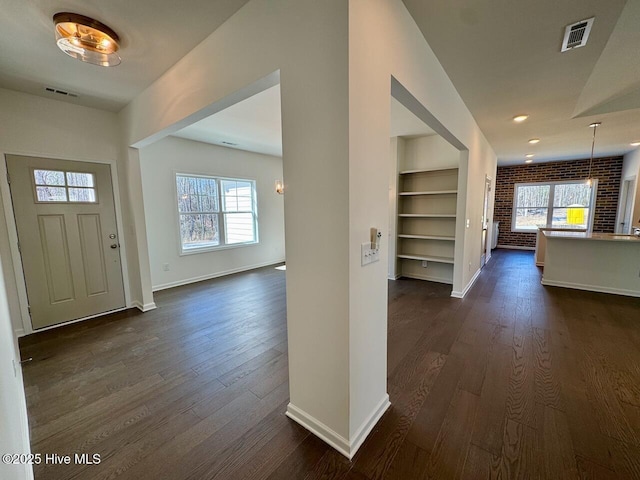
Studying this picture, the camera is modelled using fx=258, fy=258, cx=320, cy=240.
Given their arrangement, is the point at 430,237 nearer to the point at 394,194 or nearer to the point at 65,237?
the point at 394,194

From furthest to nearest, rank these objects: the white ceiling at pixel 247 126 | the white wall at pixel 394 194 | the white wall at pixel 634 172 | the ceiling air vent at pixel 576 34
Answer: the white wall at pixel 634 172, the white wall at pixel 394 194, the white ceiling at pixel 247 126, the ceiling air vent at pixel 576 34

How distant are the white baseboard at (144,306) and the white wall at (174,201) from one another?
725mm

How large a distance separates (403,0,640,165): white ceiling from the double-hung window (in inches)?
173

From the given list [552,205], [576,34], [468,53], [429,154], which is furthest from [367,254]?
[552,205]

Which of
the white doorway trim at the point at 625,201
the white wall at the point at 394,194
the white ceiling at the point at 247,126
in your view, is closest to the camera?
the white ceiling at the point at 247,126

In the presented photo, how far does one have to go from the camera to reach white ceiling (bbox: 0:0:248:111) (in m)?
1.64

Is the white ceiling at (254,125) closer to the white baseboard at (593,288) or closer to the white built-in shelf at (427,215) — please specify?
the white built-in shelf at (427,215)

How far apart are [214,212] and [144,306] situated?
2289mm

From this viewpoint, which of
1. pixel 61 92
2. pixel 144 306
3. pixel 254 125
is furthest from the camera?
pixel 254 125

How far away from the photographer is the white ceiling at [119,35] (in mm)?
1643

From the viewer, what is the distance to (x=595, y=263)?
416 centimetres

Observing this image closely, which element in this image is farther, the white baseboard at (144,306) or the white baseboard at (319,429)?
the white baseboard at (144,306)

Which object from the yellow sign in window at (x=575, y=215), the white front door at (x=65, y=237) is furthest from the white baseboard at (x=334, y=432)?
the yellow sign in window at (x=575, y=215)

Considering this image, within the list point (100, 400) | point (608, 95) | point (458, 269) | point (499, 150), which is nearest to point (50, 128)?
point (100, 400)
